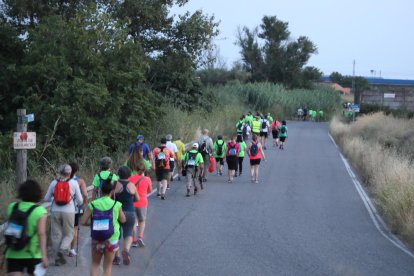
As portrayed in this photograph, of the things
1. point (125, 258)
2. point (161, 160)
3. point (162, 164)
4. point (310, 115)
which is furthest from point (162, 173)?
point (310, 115)

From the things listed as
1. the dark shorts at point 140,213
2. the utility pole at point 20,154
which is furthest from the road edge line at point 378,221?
the utility pole at point 20,154

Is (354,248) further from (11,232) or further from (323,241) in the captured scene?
(11,232)

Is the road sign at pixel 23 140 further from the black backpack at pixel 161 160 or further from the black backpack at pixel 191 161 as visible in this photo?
the black backpack at pixel 191 161

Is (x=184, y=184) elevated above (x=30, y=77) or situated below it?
below

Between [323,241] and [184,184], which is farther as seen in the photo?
[184,184]

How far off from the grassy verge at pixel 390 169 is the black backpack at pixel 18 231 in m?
8.32

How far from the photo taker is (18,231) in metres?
6.51

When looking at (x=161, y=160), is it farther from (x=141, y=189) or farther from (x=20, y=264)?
(x=20, y=264)

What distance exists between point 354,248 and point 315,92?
2859 inches

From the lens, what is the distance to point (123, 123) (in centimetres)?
2300

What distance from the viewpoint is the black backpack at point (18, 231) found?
6.51 metres

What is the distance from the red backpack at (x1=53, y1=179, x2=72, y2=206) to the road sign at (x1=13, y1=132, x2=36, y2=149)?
2783mm

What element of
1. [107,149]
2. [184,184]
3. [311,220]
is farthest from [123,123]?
[311,220]

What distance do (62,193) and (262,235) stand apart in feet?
15.1
